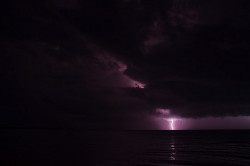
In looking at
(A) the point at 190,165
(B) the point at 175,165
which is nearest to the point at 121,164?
(B) the point at 175,165

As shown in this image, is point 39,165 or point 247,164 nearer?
point 39,165

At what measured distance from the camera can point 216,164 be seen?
110 ft

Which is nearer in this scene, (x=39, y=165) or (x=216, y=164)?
(x=39, y=165)

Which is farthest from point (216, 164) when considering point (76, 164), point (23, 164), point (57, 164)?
point (23, 164)

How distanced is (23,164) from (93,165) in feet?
32.3

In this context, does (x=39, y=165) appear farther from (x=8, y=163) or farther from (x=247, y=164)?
(x=247, y=164)

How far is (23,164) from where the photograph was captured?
31.7 metres

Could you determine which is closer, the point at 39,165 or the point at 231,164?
the point at 39,165

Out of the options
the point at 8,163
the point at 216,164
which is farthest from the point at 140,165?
the point at 8,163

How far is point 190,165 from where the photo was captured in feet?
107

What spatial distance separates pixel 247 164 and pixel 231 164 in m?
2.28

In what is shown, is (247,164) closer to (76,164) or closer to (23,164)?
(76,164)

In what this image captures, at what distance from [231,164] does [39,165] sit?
2780cm

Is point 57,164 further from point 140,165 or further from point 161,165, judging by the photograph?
point 161,165
